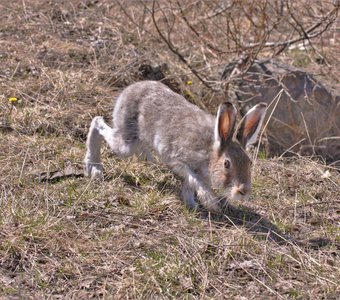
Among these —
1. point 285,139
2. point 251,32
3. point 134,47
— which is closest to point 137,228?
Result: point 285,139

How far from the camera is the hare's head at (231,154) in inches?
201

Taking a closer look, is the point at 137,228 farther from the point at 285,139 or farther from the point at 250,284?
the point at 285,139

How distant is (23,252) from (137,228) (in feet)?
2.87

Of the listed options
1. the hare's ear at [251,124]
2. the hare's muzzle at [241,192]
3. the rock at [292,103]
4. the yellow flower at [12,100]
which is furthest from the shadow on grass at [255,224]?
the yellow flower at [12,100]

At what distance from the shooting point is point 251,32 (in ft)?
28.8

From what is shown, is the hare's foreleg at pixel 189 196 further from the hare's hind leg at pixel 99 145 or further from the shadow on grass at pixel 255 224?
the hare's hind leg at pixel 99 145

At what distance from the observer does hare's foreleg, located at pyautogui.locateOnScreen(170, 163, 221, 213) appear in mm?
5336

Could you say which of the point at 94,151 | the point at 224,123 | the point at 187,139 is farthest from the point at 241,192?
the point at 94,151

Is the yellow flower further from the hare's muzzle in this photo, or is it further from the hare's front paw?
the hare's muzzle

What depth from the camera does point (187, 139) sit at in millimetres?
5523

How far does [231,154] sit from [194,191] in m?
0.51

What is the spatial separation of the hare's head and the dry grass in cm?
28

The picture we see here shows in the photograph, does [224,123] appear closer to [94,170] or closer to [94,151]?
[94,170]

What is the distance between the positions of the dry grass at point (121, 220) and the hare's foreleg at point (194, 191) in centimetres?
10
